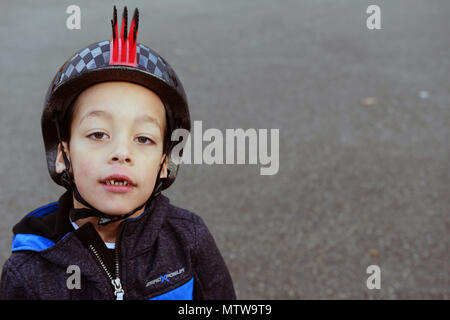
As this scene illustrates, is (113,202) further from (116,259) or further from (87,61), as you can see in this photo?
(87,61)

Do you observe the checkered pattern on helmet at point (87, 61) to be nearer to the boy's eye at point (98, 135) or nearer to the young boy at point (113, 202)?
the young boy at point (113, 202)

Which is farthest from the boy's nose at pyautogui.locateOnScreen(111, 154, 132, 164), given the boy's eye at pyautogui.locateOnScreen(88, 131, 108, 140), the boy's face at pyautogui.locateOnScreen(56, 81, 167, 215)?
the boy's eye at pyautogui.locateOnScreen(88, 131, 108, 140)

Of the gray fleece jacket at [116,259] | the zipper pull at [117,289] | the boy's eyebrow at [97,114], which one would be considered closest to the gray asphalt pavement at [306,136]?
the gray fleece jacket at [116,259]

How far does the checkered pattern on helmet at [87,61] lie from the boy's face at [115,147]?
0.35 ft

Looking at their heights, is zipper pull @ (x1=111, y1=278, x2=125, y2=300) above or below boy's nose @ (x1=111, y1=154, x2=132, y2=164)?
below

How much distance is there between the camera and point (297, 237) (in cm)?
387

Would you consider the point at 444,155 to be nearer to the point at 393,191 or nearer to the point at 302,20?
the point at 393,191

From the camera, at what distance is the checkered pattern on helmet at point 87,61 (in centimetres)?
199

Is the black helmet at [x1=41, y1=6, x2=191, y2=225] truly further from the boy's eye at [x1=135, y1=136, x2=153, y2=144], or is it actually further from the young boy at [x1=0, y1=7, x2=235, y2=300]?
the boy's eye at [x1=135, y1=136, x2=153, y2=144]

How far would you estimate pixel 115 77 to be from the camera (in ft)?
6.38

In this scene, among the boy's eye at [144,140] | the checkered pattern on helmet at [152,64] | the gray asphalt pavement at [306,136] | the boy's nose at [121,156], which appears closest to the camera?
the boy's nose at [121,156]

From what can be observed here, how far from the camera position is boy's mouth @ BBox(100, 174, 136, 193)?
180cm

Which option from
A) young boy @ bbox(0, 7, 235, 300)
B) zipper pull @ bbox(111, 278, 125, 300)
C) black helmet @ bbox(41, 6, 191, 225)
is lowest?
zipper pull @ bbox(111, 278, 125, 300)

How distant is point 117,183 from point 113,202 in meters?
0.08
